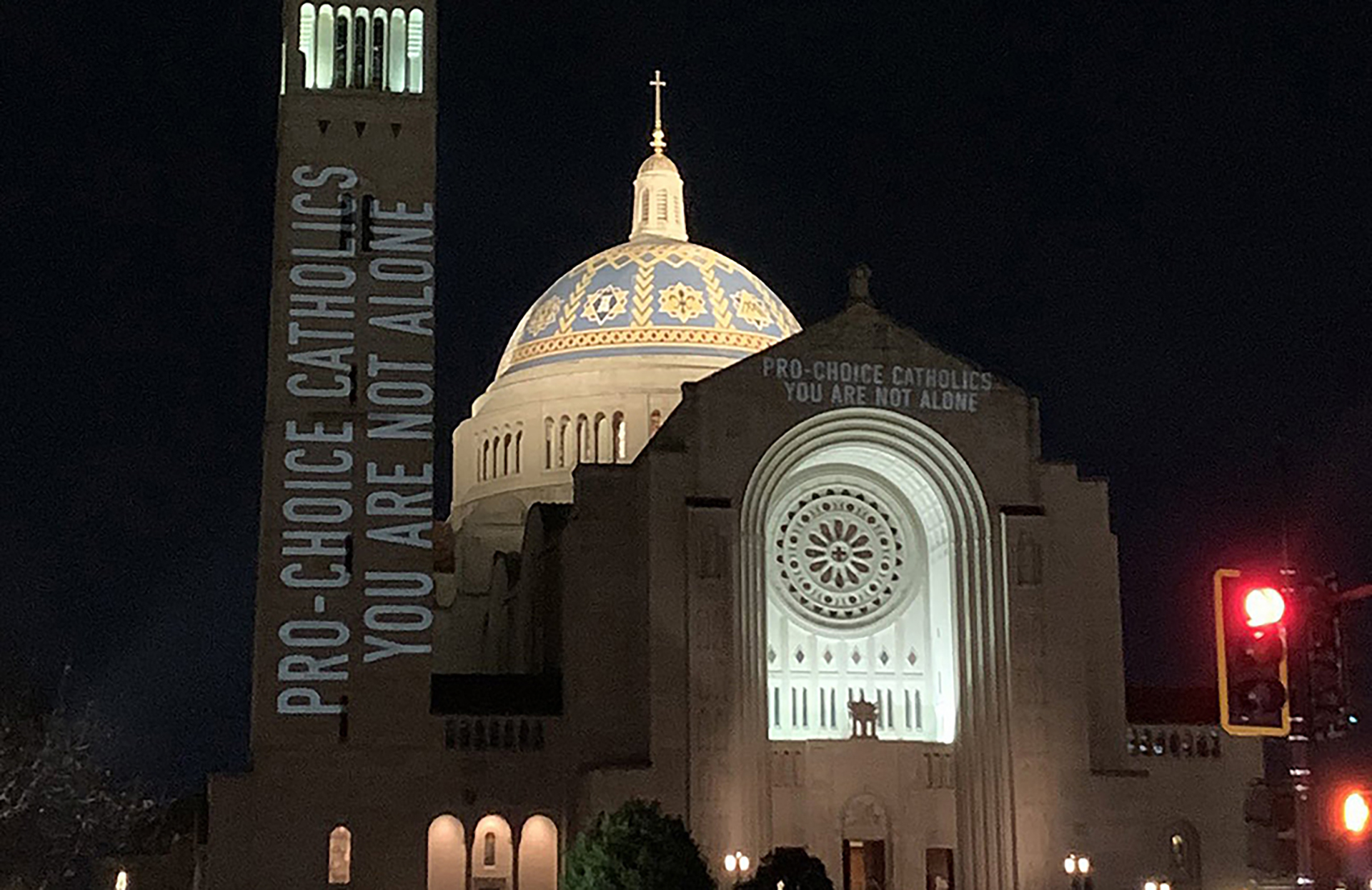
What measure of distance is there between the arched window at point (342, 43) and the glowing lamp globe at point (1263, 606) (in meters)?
35.8

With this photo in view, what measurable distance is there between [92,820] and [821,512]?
19888 millimetres


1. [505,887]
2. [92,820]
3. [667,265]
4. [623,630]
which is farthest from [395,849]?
[667,265]

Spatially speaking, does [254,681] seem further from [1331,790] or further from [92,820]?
[1331,790]

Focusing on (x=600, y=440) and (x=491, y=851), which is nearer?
(x=491, y=851)

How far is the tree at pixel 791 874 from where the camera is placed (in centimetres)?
3859

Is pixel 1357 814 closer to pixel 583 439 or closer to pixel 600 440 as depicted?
pixel 600 440

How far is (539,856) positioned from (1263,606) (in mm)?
33380

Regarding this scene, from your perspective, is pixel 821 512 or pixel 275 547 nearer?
pixel 275 547

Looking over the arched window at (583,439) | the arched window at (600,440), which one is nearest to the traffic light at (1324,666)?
the arched window at (600,440)

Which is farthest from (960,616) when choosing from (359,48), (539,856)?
(359,48)

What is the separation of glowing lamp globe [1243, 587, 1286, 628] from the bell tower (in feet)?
104

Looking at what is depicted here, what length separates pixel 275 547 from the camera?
44500 mm

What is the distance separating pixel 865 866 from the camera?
155 ft

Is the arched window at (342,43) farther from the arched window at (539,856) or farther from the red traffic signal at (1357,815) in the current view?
the red traffic signal at (1357,815)
